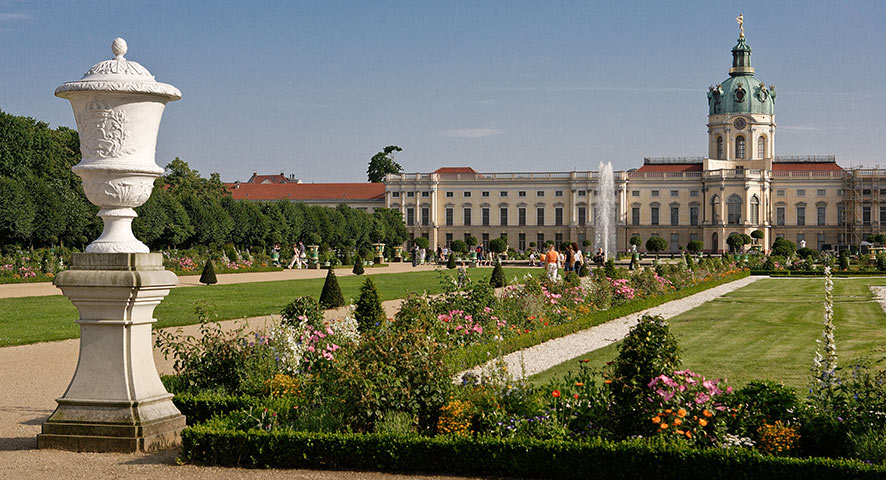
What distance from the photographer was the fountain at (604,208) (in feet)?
222

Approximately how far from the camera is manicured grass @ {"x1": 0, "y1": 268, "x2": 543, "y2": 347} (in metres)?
11.0

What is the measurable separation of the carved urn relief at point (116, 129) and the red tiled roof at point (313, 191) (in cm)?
6997

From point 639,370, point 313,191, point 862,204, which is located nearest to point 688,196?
point 862,204

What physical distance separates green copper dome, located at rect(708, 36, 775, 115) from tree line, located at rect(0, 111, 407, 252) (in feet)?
104

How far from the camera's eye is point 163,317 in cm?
1250

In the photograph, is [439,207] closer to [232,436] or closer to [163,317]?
[163,317]

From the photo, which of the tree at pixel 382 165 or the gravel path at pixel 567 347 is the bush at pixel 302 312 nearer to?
the gravel path at pixel 567 347

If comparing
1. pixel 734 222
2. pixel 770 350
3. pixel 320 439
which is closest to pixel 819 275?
pixel 770 350

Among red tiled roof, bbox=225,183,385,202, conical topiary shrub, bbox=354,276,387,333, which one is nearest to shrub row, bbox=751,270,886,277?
conical topiary shrub, bbox=354,276,387,333

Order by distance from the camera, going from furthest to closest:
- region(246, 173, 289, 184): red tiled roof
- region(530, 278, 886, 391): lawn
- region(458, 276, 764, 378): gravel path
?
1. region(246, 173, 289, 184): red tiled roof
2. region(458, 276, 764, 378): gravel path
3. region(530, 278, 886, 391): lawn

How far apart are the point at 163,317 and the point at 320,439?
8.30 metres

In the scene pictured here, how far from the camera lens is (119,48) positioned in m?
5.17

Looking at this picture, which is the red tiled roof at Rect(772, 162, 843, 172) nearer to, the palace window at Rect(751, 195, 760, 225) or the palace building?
the palace building

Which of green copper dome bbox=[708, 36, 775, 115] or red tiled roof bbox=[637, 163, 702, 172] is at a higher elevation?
green copper dome bbox=[708, 36, 775, 115]
